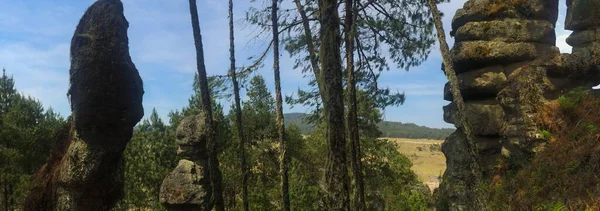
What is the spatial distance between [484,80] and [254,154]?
2084 cm

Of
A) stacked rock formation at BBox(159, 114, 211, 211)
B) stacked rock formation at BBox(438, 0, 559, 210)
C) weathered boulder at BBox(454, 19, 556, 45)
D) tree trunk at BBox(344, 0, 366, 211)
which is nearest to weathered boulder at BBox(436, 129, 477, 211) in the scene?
Result: stacked rock formation at BBox(438, 0, 559, 210)

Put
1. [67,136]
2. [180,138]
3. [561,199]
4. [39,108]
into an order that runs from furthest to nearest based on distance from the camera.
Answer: [39,108]
[180,138]
[67,136]
[561,199]

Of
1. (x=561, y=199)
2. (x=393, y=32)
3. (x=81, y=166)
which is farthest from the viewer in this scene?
(x=393, y=32)

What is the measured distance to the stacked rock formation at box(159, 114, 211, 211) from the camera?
1734cm

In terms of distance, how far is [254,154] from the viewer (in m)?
32.5

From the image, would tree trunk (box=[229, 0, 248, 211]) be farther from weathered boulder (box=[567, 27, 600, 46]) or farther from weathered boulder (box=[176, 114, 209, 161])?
weathered boulder (box=[567, 27, 600, 46])

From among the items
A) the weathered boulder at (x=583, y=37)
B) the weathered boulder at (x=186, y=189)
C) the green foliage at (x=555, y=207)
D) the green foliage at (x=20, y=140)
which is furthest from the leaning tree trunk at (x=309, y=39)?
the green foliage at (x=20, y=140)

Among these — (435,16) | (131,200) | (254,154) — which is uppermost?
(435,16)

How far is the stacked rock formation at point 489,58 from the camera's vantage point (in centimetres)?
1430

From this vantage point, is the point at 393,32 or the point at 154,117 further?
the point at 154,117

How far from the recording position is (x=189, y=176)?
17.6 metres

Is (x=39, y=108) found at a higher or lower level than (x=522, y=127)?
higher

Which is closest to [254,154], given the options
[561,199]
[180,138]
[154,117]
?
[154,117]

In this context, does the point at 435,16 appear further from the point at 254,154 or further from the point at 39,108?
the point at 39,108
